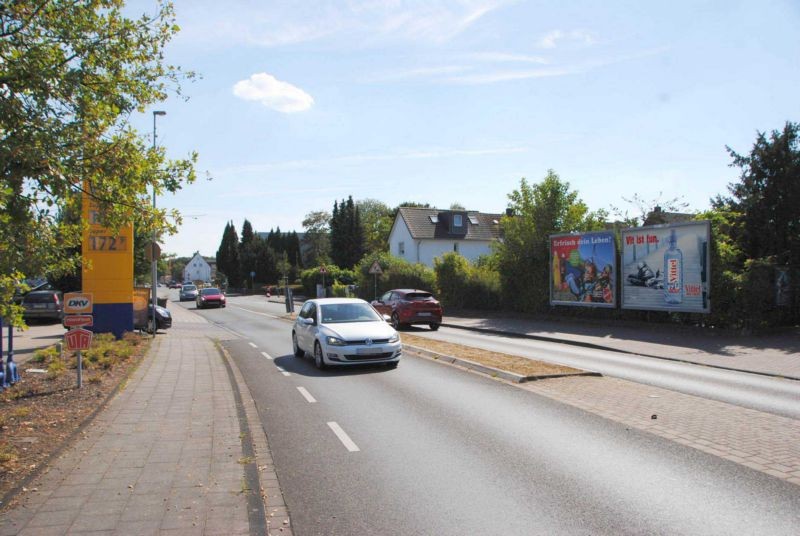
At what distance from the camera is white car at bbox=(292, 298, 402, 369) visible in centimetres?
1179

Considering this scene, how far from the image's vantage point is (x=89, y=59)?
625 cm

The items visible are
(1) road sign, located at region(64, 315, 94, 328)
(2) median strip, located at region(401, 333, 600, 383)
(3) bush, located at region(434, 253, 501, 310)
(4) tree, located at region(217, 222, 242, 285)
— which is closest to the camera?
(1) road sign, located at region(64, 315, 94, 328)

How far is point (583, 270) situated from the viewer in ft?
74.9

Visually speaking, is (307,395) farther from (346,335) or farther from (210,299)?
(210,299)

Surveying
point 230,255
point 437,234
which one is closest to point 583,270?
point 437,234

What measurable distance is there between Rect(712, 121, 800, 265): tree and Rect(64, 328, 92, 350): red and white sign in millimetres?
19340

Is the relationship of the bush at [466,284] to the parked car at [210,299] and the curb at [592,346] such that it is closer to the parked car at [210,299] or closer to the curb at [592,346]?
the curb at [592,346]

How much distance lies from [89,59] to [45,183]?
1.55 metres

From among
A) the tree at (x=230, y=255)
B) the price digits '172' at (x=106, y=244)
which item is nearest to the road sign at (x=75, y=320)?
the price digits '172' at (x=106, y=244)

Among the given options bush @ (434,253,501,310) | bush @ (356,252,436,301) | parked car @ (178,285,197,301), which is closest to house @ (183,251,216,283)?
parked car @ (178,285,197,301)

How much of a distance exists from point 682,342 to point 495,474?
43.7 feet

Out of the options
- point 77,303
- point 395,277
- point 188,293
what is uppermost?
point 395,277

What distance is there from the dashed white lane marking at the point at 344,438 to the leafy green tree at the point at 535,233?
19482mm

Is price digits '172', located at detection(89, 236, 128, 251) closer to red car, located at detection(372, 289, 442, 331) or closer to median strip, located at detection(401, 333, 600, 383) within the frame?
median strip, located at detection(401, 333, 600, 383)
